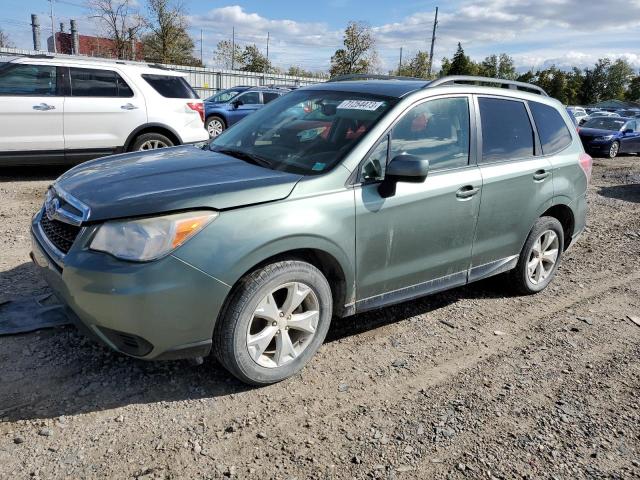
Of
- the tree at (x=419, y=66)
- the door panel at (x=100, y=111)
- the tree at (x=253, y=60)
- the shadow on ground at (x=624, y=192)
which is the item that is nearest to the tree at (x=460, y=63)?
the tree at (x=419, y=66)

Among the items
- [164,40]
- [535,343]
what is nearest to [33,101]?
[535,343]

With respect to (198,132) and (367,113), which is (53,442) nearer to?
(367,113)

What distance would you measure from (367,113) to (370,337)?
1585 millimetres

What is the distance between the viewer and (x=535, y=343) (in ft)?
12.7

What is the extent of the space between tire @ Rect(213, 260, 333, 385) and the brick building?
37.1m

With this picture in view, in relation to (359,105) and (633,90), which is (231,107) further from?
(633,90)

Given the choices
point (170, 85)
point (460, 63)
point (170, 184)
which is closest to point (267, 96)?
point (170, 85)

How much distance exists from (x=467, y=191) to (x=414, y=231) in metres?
0.58

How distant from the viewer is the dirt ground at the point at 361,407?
8.20 feet

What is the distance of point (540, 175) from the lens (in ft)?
14.1

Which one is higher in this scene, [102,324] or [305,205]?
[305,205]

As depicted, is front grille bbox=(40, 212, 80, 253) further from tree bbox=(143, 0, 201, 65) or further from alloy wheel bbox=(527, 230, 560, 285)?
tree bbox=(143, 0, 201, 65)

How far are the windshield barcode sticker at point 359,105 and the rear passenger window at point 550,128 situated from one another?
1704 mm

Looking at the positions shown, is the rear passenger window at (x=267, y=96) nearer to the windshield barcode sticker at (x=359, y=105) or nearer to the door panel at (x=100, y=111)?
the door panel at (x=100, y=111)
